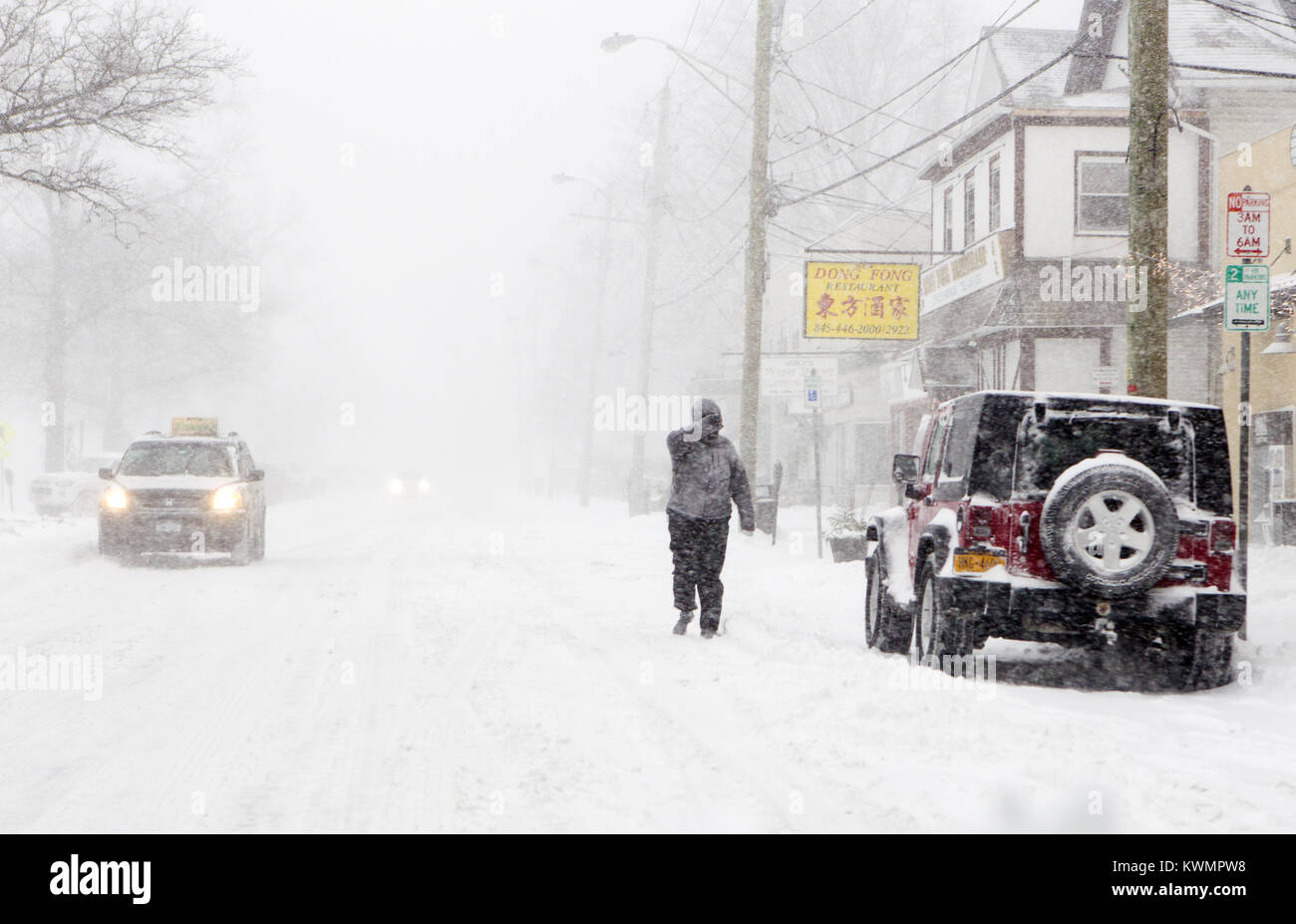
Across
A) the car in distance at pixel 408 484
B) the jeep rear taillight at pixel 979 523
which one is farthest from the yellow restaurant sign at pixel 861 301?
the car in distance at pixel 408 484

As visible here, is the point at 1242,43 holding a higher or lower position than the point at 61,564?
higher

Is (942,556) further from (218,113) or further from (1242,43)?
(218,113)

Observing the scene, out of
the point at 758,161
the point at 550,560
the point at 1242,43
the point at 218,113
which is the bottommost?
the point at 550,560

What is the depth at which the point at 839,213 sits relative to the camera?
49.3m

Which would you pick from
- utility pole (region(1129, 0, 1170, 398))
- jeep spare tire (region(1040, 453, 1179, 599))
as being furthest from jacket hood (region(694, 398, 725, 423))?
jeep spare tire (region(1040, 453, 1179, 599))

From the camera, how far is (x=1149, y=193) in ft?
35.7

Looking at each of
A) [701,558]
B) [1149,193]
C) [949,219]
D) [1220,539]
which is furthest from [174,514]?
[949,219]

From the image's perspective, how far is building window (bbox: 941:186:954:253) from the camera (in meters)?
28.5

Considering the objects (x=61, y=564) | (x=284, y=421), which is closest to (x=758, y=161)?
(x=61, y=564)

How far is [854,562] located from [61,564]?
1007 centimetres

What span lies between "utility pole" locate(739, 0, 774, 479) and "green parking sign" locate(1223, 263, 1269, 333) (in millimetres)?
12516

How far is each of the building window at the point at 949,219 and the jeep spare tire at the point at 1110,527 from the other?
21.4 metres

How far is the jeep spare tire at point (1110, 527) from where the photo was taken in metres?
7.77

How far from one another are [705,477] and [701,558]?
660 millimetres
